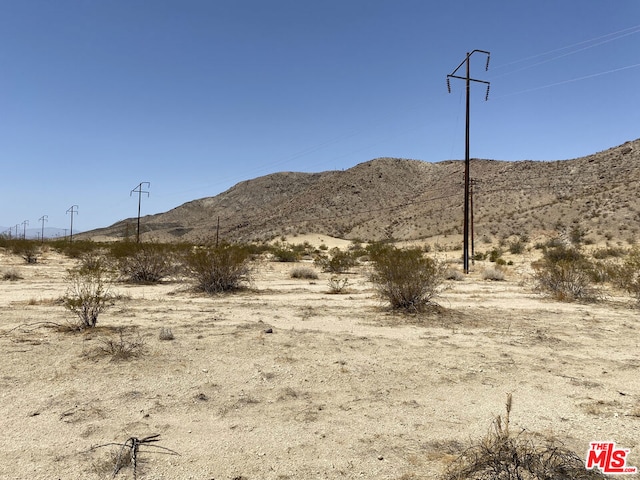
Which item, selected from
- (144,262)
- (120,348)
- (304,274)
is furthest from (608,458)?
(304,274)

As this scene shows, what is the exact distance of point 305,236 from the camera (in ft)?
220

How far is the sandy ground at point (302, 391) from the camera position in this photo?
3.83m

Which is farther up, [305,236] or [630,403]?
[305,236]

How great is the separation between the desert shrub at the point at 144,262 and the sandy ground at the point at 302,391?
737 cm

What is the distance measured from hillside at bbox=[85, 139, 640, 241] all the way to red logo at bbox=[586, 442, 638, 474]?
3945 centimetres

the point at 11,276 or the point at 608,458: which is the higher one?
the point at 11,276

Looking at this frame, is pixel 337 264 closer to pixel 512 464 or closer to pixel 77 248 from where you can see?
pixel 512 464

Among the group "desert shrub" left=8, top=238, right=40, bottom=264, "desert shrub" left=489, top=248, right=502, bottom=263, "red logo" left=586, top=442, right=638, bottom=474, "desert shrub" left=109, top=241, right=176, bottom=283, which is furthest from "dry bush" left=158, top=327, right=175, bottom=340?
"desert shrub" left=489, top=248, right=502, bottom=263

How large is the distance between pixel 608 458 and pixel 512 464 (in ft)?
3.14

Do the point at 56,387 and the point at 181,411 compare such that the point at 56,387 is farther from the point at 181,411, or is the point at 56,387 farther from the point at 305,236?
the point at 305,236

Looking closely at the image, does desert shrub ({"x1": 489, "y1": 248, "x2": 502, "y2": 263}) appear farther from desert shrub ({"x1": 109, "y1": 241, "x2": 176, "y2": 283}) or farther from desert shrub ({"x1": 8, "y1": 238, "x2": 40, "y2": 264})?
desert shrub ({"x1": 8, "y1": 238, "x2": 40, "y2": 264})

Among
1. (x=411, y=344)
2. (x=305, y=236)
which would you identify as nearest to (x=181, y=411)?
(x=411, y=344)

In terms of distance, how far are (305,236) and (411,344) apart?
59306 millimetres

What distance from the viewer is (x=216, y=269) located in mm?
14984
